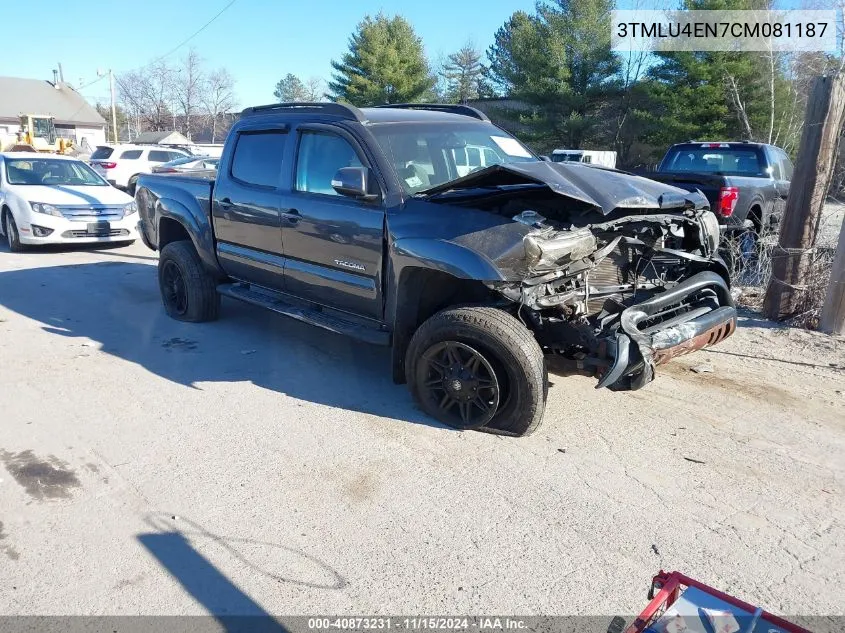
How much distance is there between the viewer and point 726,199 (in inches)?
306

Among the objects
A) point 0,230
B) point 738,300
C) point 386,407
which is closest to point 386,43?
point 0,230

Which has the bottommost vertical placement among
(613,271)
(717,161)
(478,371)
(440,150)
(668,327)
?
(478,371)

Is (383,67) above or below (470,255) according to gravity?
above

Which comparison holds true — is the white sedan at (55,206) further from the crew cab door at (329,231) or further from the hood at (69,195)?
the crew cab door at (329,231)

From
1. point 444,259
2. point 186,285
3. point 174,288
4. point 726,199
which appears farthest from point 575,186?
point 726,199

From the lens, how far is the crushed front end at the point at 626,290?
3.80m

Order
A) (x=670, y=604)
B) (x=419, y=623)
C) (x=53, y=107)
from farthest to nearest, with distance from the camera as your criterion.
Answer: (x=53, y=107) → (x=419, y=623) → (x=670, y=604)

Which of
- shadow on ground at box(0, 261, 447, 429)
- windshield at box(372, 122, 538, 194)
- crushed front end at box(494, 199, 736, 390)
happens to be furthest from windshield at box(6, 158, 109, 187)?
crushed front end at box(494, 199, 736, 390)

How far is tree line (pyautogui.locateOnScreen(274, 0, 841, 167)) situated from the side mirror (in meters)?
22.6

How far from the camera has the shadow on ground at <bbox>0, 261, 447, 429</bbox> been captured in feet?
16.4

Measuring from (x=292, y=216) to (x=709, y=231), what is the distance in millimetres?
3099

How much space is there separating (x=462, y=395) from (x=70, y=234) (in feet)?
29.6

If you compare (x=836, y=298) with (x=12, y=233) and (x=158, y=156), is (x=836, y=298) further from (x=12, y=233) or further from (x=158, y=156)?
(x=158, y=156)

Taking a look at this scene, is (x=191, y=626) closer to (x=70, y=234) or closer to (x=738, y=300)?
(x=738, y=300)
